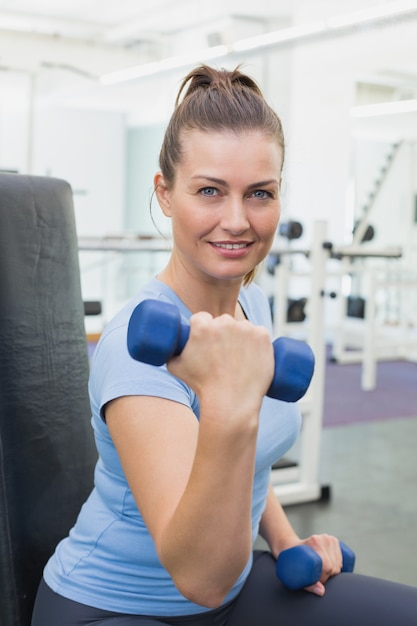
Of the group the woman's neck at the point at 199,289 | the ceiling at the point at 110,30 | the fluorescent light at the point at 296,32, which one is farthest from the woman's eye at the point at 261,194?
the ceiling at the point at 110,30

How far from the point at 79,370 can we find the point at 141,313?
21.3 inches

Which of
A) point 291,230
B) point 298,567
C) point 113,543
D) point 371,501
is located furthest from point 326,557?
point 291,230

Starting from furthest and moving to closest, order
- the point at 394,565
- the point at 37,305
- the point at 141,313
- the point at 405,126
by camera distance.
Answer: the point at 405,126
the point at 394,565
the point at 37,305
the point at 141,313

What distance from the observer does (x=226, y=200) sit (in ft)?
3.09

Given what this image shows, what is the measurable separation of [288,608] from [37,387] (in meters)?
0.45

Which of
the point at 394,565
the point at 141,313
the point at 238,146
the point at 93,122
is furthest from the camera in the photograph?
the point at 93,122

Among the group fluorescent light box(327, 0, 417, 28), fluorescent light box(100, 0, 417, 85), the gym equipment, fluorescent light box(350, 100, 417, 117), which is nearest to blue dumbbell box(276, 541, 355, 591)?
the gym equipment

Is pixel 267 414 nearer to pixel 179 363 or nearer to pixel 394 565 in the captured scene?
pixel 179 363

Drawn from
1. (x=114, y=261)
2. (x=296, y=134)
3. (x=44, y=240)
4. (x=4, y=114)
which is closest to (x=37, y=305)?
(x=44, y=240)

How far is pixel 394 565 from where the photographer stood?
8.39 feet

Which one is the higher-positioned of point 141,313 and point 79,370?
point 141,313

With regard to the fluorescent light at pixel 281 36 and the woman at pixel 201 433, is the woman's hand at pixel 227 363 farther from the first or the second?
the fluorescent light at pixel 281 36

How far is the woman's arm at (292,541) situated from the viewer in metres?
1.12

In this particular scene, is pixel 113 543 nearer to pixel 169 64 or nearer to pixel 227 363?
pixel 227 363
